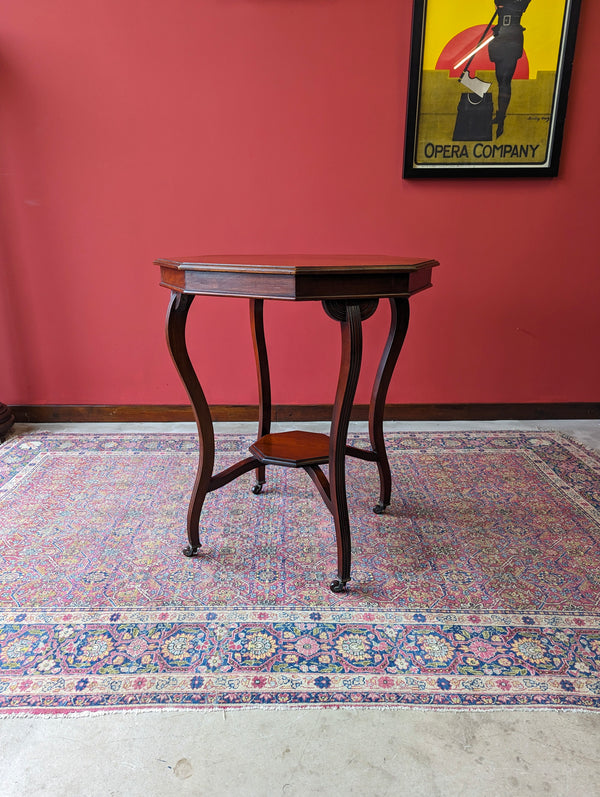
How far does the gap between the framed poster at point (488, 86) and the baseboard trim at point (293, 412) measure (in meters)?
1.42

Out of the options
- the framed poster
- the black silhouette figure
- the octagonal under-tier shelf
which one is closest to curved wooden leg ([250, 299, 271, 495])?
the octagonal under-tier shelf

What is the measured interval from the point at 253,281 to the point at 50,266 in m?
2.16

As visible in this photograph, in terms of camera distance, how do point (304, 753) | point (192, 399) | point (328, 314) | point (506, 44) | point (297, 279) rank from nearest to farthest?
point (304, 753)
point (297, 279)
point (328, 314)
point (192, 399)
point (506, 44)

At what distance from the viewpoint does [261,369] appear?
236 cm

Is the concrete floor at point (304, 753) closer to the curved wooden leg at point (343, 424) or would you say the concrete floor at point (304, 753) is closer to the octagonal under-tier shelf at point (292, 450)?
the curved wooden leg at point (343, 424)

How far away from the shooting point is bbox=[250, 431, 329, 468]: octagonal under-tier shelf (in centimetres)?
201

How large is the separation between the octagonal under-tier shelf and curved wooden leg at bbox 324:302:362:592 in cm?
21

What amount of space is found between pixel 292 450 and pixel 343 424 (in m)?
0.45

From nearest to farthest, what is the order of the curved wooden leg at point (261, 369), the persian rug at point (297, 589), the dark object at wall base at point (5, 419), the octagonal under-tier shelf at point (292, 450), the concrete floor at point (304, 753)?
the concrete floor at point (304, 753) → the persian rug at point (297, 589) → the octagonal under-tier shelf at point (292, 450) → the curved wooden leg at point (261, 369) → the dark object at wall base at point (5, 419)

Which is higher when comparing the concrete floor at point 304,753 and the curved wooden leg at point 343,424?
the curved wooden leg at point 343,424

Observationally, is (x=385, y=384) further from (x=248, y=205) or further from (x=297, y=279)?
(x=248, y=205)

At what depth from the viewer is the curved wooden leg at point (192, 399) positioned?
71.6 inches

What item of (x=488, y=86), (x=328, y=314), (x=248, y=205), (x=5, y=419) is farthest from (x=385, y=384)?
(x=5, y=419)

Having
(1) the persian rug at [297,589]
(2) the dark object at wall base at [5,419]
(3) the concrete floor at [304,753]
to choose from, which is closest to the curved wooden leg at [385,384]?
(1) the persian rug at [297,589]
